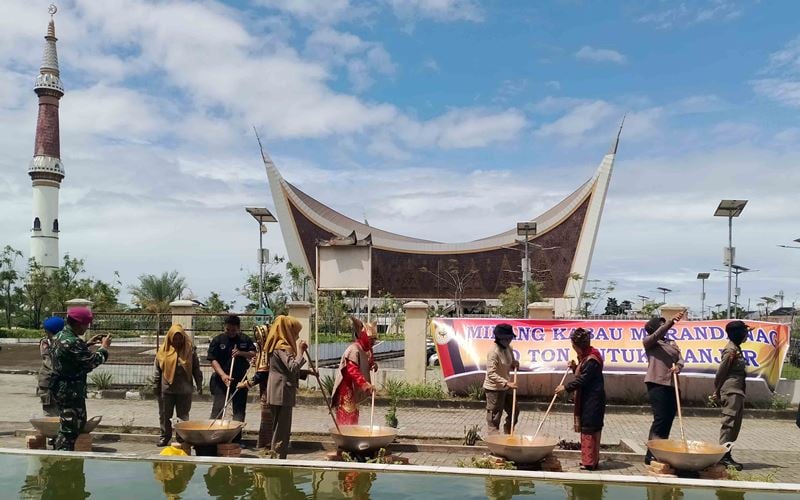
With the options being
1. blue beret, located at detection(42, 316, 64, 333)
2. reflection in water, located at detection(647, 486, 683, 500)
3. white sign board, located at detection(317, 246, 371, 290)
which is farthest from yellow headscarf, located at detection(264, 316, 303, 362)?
white sign board, located at detection(317, 246, 371, 290)

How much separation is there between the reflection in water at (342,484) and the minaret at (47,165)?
49.1m

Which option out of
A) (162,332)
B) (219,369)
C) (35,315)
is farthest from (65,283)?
(219,369)

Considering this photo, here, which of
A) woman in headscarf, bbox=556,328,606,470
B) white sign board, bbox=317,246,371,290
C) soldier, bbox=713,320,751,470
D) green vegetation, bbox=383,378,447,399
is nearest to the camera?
woman in headscarf, bbox=556,328,606,470

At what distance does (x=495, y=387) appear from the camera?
21.6ft

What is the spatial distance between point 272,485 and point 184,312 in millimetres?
7381

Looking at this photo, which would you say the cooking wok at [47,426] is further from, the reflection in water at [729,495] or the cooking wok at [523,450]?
the reflection in water at [729,495]

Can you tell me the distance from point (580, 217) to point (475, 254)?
7694mm

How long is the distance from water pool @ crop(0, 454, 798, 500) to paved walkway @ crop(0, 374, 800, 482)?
1.36 meters

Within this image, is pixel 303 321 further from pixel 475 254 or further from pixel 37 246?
pixel 37 246

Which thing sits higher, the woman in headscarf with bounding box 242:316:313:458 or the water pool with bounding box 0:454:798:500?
the woman in headscarf with bounding box 242:316:313:458

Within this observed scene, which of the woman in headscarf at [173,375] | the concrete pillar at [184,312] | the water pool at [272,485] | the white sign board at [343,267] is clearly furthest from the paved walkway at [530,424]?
the white sign board at [343,267]

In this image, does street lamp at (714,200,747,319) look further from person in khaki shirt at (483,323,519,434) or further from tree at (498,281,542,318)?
tree at (498,281,542,318)

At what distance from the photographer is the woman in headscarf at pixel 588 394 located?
5676 millimetres

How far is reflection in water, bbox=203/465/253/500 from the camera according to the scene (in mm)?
4828
